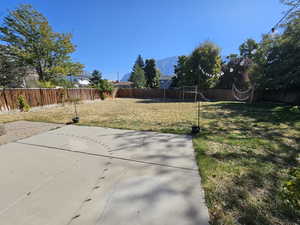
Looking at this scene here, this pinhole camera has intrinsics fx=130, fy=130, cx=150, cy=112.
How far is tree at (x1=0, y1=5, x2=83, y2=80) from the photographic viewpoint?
1074cm

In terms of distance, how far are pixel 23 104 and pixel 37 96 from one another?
1.06 m

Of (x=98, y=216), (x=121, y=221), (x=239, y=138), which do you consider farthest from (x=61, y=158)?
(x=239, y=138)

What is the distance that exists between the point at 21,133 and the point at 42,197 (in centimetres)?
326

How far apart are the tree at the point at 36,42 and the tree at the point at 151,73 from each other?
18378mm

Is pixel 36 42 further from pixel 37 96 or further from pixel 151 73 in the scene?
pixel 151 73

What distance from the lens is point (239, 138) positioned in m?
3.30

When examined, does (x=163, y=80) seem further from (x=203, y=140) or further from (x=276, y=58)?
(x=203, y=140)

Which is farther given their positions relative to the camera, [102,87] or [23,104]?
[102,87]

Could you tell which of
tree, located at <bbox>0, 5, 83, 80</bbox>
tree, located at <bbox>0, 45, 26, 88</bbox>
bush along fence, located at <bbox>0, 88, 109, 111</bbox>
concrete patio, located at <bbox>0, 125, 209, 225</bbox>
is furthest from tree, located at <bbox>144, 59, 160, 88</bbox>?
concrete patio, located at <bbox>0, 125, 209, 225</bbox>

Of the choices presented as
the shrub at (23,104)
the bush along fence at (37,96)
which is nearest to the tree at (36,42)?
the bush along fence at (37,96)

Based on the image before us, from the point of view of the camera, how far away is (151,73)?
97.7 feet

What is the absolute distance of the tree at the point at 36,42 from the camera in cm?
1074

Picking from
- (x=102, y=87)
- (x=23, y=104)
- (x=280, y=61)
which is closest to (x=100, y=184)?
(x=23, y=104)

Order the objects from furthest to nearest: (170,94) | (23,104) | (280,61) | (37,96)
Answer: (170,94) < (280,61) < (37,96) < (23,104)
